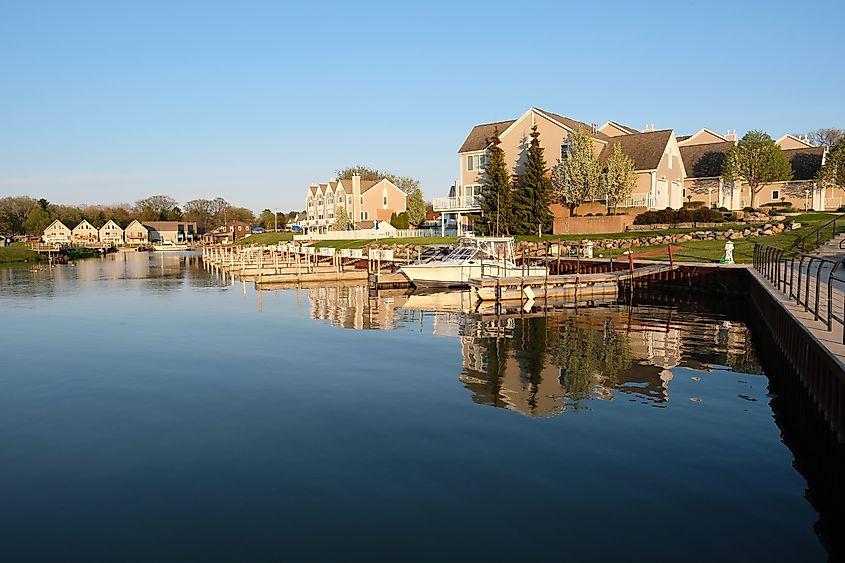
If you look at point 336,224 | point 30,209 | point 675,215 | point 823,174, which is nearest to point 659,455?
point 675,215

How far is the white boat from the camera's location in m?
40.3

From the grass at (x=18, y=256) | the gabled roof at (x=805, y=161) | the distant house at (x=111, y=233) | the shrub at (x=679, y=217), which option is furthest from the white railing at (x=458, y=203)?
the distant house at (x=111, y=233)

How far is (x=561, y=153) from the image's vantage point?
2488 inches

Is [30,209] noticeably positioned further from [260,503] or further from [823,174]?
[260,503]

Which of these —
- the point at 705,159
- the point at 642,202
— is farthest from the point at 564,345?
the point at 705,159

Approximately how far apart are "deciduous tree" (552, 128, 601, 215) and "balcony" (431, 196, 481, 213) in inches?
380

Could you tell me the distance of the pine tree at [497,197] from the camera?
199 feet

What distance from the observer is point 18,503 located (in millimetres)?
10273

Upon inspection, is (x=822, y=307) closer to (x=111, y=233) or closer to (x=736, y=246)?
(x=736, y=246)

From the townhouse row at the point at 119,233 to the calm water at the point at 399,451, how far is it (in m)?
144

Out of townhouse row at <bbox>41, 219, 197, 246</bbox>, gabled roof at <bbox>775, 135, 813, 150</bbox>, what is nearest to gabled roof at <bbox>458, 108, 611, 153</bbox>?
gabled roof at <bbox>775, 135, 813, 150</bbox>

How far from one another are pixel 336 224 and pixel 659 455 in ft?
305

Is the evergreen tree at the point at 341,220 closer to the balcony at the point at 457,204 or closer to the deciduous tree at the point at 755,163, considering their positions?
the balcony at the point at 457,204

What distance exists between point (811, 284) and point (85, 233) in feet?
546
